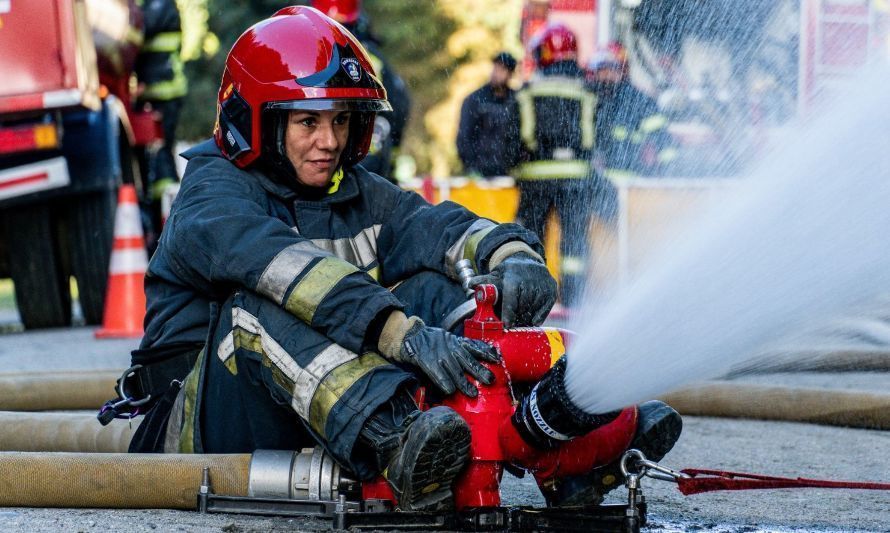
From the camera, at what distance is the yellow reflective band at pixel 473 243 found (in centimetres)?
359

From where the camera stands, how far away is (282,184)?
3688 mm

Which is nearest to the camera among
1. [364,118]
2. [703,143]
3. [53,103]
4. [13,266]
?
[364,118]

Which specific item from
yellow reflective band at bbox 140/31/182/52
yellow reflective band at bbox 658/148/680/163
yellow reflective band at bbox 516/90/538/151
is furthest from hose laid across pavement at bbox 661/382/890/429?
yellow reflective band at bbox 140/31/182/52

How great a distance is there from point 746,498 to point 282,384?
54.2 inches

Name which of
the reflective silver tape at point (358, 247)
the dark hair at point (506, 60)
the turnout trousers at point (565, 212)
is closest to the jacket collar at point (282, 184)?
the reflective silver tape at point (358, 247)

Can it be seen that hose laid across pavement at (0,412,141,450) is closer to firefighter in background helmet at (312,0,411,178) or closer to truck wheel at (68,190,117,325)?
firefighter in background helmet at (312,0,411,178)

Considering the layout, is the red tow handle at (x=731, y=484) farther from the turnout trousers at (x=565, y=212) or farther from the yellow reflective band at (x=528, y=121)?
the yellow reflective band at (x=528, y=121)

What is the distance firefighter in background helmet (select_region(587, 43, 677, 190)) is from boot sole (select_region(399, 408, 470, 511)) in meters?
6.94

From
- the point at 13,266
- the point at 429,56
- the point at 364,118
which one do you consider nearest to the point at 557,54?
the point at 13,266

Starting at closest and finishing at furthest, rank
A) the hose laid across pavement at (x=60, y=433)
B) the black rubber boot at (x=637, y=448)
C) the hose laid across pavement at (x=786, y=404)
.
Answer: the black rubber boot at (x=637, y=448) → the hose laid across pavement at (x=60, y=433) → the hose laid across pavement at (x=786, y=404)

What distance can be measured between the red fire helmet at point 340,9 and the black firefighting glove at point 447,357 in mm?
4399

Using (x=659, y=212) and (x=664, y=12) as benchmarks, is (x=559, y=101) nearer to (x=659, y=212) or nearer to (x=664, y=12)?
(x=659, y=212)

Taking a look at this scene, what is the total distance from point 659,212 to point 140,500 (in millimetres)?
7015

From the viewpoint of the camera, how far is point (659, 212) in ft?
33.0
